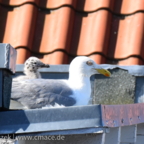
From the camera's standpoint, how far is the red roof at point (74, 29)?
2.86m

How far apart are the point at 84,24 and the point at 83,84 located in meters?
0.81

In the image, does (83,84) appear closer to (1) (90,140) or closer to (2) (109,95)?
(2) (109,95)

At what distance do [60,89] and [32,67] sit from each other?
0.91 meters

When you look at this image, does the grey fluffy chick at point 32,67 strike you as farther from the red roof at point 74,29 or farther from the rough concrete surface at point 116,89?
the rough concrete surface at point 116,89

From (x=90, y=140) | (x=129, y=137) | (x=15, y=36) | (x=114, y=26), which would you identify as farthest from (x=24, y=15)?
(x=90, y=140)

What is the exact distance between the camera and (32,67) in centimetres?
303

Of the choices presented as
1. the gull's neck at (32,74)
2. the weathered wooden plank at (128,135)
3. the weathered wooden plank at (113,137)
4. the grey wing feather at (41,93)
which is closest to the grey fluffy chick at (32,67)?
the gull's neck at (32,74)

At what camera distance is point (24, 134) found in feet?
4.55

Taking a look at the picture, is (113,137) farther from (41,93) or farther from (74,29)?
(74,29)

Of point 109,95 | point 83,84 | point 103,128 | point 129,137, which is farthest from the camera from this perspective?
point 109,95

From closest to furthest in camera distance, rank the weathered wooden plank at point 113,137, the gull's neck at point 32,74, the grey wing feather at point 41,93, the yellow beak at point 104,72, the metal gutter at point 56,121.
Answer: the metal gutter at point 56,121, the weathered wooden plank at point 113,137, the grey wing feather at point 41,93, the yellow beak at point 104,72, the gull's neck at point 32,74

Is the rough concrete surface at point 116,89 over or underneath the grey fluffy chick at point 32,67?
underneath

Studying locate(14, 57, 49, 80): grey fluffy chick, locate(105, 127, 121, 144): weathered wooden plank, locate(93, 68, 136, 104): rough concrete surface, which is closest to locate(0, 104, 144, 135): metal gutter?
locate(105, 127, 121, 144): weathered wooden plank

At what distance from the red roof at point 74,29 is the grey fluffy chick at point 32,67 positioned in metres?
0.06
